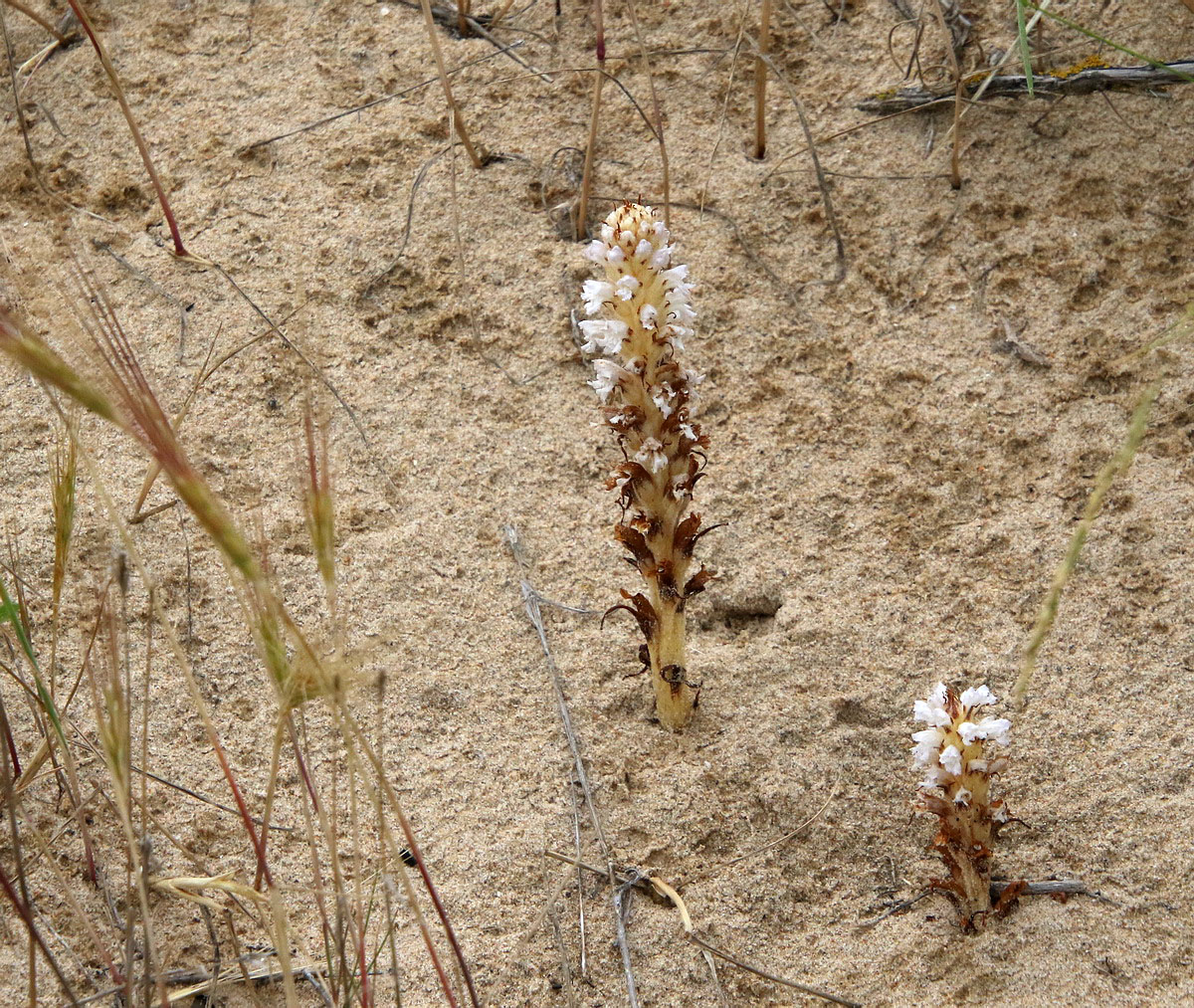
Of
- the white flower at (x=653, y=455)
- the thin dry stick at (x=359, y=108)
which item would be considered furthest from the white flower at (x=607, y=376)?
the thin dry stick at (x=359, y=108)

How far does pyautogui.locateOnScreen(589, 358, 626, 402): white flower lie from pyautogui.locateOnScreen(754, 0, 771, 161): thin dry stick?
134 centimetres

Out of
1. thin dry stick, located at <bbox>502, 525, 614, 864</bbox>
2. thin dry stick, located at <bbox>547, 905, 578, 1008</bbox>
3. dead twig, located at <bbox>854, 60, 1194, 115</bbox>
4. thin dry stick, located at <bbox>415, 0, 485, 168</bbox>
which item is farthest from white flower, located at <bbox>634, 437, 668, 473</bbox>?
dead twig, located at <bbox>854, 60, 1194, 115</bbox>

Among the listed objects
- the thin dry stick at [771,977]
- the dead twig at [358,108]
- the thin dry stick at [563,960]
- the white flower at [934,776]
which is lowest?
the thin dry stick at [771,977]

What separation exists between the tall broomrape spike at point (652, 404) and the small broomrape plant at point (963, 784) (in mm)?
509

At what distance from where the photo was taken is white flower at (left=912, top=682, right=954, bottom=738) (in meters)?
1.99

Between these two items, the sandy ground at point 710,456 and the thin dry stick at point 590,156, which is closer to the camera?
the sandy ground at point 710,456

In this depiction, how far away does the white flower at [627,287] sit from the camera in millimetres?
2062

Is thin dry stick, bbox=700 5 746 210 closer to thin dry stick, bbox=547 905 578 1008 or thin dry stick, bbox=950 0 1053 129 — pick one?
thin dry stick, bbox=950 0 1053 129

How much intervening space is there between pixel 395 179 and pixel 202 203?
21.0 inches

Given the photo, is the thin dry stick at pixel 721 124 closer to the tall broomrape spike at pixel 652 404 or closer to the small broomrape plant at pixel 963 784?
the tall broomrape spike at pixel 652 404

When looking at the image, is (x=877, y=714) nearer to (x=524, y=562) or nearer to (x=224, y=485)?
(x=524, y=562)

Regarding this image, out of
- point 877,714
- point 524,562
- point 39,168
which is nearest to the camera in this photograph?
point 877,714

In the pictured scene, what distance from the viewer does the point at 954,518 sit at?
2711 millimetres

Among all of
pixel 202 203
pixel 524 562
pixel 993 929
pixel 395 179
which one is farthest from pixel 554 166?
pixel 993 929
